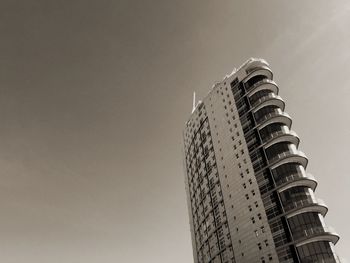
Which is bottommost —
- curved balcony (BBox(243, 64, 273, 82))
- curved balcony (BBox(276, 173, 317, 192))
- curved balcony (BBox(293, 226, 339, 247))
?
curved balcony (BBox(293, 226, 339, 247))

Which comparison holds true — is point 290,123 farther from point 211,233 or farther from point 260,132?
point 211,233

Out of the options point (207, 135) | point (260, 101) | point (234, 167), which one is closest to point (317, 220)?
→ point (234, 167)

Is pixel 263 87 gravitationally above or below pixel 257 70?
below

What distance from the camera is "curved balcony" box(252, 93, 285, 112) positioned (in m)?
75.8

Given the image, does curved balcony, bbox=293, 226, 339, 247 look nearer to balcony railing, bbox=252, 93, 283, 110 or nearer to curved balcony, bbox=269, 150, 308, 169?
curved balcony, bbox=269, 150, 308, 169

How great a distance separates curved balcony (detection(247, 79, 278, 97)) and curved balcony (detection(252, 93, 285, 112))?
8.02 ft

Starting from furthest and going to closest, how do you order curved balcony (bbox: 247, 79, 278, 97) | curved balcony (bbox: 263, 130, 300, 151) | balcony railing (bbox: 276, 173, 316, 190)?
curved balcony (bbox: 247, 79, 278, 97), curved balcony (bbox: 263, 130, 300, 151), balcony railing (bbox: 276, 173, 316, 190)

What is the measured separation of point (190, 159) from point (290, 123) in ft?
108

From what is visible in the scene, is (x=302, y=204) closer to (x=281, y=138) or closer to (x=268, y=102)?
(x=281, y=138)

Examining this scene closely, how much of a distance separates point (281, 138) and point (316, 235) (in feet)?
70.1

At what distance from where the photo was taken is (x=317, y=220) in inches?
2274

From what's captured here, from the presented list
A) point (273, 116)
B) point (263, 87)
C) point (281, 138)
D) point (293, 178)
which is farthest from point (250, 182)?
point (263, 87)

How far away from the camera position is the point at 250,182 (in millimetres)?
68812

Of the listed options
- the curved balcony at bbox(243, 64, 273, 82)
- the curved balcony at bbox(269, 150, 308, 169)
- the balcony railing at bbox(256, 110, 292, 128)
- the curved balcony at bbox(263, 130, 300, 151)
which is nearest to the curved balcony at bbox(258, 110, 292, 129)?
the balcony railing at bbox(256, 110, 292, 128)
